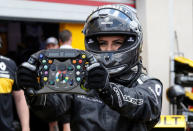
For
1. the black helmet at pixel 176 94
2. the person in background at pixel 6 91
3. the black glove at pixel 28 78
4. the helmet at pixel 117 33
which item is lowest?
the black helmet at pixel 176 94

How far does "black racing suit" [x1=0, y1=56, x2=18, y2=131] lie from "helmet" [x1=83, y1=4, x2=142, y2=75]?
1.37 metres

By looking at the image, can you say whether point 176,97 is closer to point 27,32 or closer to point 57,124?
point 57,124

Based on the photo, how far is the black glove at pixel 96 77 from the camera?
1.65 meters

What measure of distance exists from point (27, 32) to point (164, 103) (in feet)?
9.79

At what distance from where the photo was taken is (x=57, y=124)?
15.7ft

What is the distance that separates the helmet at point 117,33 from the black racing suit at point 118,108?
0.14m

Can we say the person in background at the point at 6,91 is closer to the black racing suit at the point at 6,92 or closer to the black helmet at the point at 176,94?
the black racing suit at the point at 6,92

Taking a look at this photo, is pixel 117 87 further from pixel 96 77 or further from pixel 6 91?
pixel 6 91

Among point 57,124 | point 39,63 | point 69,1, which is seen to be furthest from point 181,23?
point 39,63

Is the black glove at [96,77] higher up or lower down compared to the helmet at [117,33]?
lower down

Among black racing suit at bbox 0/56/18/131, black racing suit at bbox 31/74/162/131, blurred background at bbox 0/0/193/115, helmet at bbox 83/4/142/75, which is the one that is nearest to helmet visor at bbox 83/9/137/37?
helmet at bbox 83/4/142/75

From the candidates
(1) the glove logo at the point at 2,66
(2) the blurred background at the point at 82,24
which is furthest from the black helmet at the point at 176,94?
(1) the glove logo at the point at 2,66

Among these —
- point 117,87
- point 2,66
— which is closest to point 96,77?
point 117,87

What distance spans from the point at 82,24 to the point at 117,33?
165 inches
